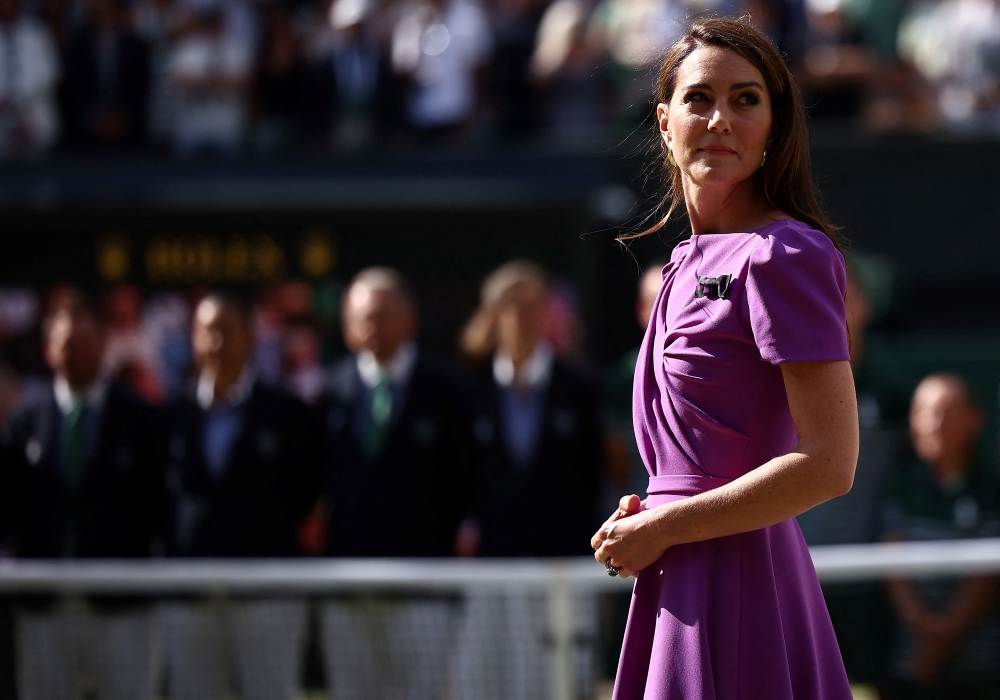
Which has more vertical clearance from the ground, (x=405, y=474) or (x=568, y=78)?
(x=568, y=78)

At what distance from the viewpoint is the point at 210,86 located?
8.93 metres

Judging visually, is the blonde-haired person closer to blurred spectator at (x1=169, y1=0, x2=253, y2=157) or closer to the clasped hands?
the clasped hands

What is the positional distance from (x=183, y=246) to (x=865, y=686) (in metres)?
5.24

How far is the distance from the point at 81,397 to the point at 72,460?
0.92 ft

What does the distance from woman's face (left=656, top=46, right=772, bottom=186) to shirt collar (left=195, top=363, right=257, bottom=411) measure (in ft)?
12.2

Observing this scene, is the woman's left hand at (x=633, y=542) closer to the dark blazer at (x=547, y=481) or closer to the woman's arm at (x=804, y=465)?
the woman's arm at (x=804, y=465)

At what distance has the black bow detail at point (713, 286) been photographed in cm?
192

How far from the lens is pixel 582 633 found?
4.32 meters

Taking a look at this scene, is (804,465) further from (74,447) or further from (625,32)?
(625,32)

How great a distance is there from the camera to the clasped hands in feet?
6.43

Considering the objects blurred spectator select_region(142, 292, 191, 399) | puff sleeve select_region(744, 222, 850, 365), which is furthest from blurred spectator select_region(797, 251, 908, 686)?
blurred spectator select_region(142, 292, 191, 399)

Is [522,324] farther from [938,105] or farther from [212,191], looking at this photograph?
[938,105]

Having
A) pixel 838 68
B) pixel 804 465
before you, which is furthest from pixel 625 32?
pixel 804 465

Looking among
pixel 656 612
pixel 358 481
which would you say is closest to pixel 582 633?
pixel 358 481
